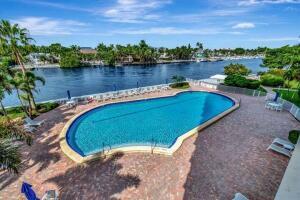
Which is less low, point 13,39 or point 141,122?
point 13,39

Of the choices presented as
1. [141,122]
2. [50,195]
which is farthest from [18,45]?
[50,195]

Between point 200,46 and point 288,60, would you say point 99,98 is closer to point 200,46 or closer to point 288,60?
point 288,60

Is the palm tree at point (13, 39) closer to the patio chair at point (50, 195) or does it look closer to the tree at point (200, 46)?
the patio chair at point (50, 195)

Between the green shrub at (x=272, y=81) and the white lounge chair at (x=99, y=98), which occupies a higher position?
the green shrub at (x=272, y=81)

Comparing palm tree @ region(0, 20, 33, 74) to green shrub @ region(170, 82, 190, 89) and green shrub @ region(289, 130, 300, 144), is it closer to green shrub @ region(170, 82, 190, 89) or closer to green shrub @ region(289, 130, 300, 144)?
green shrub @ region(170, 82, 190, 89)

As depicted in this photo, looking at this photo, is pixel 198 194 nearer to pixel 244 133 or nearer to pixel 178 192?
pixel 178 192

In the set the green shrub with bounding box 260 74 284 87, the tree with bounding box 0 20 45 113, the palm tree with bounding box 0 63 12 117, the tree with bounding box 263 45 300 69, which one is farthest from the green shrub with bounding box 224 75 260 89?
the palm tree with bounding box 0 63 12 117

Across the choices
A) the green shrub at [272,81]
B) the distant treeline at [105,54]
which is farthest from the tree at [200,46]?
the green shrub at [272,81]
